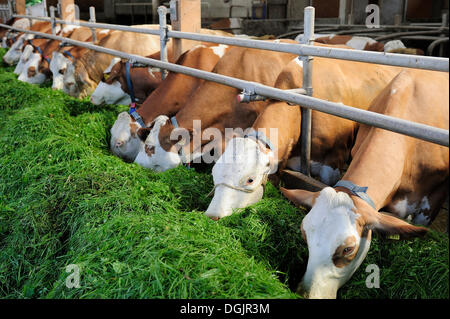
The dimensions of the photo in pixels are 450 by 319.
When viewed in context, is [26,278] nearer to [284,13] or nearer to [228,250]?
[228,250]

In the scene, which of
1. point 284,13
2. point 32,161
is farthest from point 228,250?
point 284,13

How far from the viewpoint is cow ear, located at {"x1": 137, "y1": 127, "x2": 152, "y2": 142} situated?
5.12m

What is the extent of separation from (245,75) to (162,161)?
1343 mm

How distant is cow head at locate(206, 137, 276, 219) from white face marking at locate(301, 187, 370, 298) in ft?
3.19

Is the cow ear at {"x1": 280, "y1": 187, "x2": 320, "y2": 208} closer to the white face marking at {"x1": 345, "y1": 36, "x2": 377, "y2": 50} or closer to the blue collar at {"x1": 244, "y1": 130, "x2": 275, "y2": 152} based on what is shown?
the blue collar at {"x1": 244, "y1": 130, "x2": 275, "y2": 152}

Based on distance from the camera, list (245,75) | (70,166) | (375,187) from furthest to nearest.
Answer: (245,75) < (70,166) < (375,187)

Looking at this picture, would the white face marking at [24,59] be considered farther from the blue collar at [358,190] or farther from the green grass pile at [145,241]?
the blue collar at [358,190]

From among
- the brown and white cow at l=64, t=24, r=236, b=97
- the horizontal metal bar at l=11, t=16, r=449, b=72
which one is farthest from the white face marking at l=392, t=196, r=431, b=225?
the brown and white cow at l=64, t=24, r=236, b=97

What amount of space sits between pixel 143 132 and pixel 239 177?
190cm

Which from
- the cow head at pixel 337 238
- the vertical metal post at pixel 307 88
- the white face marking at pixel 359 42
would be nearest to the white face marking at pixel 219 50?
the vertical metal post at pixel 307 88

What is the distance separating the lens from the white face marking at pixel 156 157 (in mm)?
4852

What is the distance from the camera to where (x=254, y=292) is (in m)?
2.33

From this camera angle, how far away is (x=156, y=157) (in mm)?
4898

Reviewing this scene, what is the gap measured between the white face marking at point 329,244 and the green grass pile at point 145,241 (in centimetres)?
13
